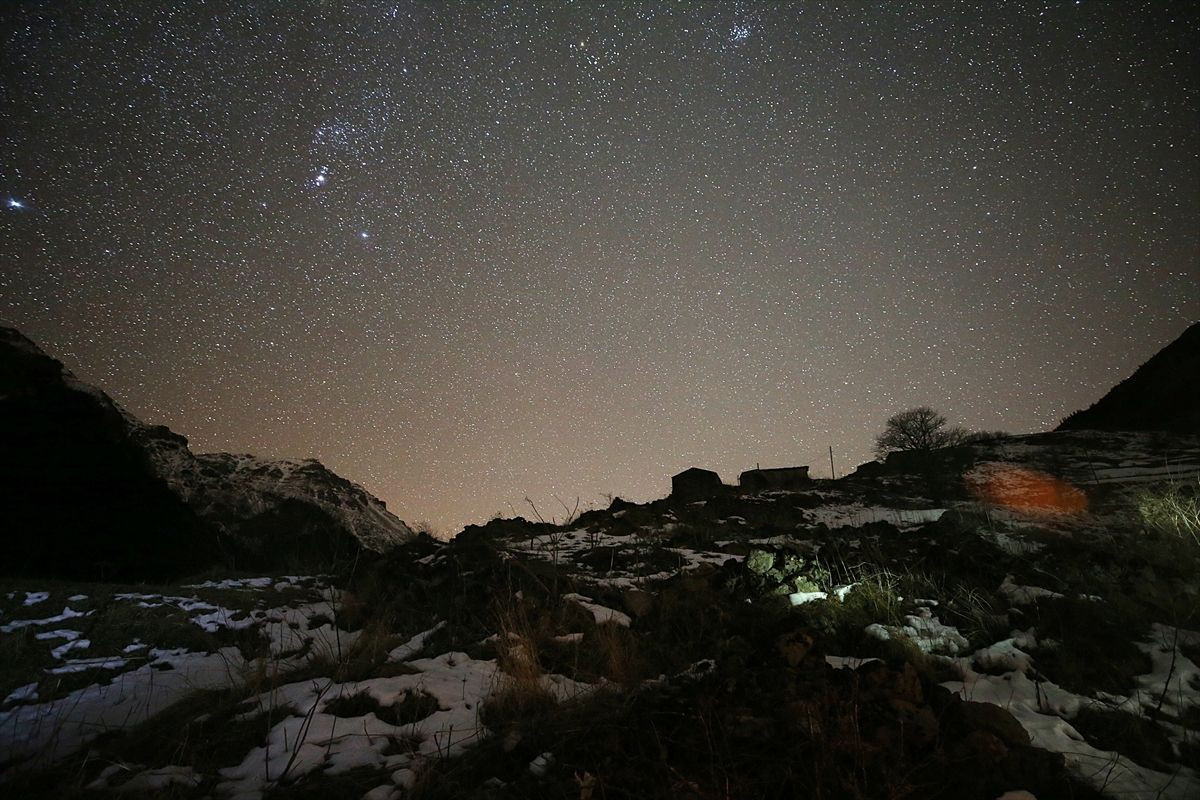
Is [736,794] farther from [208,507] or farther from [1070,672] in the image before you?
[208,507]

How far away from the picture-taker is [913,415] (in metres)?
35.8

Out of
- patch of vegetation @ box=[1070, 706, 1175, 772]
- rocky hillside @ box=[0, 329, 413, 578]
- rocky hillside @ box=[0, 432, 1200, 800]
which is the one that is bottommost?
patch of vegetation @ box=[1070, 706, 1175, 772]

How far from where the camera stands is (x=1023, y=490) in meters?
13.2

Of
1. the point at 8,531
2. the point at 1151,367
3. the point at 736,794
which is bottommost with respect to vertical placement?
the point at 736,794

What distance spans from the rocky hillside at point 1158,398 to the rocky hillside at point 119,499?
27.8 m

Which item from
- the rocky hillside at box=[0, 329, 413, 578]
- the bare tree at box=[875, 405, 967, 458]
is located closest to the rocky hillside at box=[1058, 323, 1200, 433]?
the bare tree at box=[875, 405, 967, 458]

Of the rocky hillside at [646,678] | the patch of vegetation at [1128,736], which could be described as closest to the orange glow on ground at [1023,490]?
→ the rocky hillside at [646,678]

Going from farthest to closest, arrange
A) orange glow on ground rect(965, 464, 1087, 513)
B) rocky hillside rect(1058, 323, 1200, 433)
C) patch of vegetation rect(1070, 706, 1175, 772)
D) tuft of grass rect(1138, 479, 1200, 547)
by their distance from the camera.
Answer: rocky hillside rect(1058, 323, 1200, 433) → orange glow on ground rect(965, 464, 1087, 513) → tuft of grass rect(1138, 479, 1200, 547) → patch of vegetation rect(1070, 706, 1175, 772)

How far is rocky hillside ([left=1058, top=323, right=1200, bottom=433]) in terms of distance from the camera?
65.8 feet

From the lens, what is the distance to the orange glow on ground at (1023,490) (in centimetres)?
1102

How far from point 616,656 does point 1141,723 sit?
9.21ft

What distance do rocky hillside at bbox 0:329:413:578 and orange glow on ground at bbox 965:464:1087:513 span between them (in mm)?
14088

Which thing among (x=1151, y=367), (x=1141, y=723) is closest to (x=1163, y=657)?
(x=1141, y=723)

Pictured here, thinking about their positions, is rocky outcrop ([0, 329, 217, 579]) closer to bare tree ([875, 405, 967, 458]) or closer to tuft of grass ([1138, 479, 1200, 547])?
tuft of grass ([1138, 479, 1200, 547])
